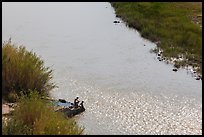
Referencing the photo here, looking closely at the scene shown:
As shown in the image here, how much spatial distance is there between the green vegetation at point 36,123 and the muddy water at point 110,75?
3.37m

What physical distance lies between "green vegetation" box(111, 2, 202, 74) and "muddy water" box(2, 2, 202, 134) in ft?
2.96

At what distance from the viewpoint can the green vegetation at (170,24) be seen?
26766mm

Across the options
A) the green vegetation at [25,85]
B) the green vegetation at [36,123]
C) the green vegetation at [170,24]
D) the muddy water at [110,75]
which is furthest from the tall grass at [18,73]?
the green vegetation at [170,24]

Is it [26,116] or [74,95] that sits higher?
[26,116]

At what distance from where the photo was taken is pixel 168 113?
59.4ft

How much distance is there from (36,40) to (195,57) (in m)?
9.81

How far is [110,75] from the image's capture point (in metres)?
22.8

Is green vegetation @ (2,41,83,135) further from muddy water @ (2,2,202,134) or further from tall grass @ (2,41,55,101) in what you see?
muddy water @ (2,2,202,134)

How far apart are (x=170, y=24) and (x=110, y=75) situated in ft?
38.3

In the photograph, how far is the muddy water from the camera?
1731cm

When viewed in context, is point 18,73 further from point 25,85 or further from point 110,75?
point 110,75

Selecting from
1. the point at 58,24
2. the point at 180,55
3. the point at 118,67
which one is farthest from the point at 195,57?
the point at 58,24

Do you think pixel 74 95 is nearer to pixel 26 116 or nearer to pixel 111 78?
pixel 111 78

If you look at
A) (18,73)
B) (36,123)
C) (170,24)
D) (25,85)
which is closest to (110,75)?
(25,85)
